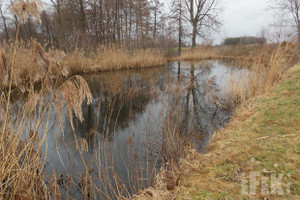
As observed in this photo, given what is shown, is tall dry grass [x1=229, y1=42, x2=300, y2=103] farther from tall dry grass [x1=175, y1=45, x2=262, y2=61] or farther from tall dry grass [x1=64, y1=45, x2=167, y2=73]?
tall dry grass [x1=175, y1=45, x2=262, y2=61]

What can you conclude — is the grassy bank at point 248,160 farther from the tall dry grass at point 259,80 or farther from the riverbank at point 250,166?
the tall dry grass at point 259,80

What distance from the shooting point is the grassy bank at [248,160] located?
1.44 metres

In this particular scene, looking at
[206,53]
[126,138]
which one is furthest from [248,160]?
[206,53]

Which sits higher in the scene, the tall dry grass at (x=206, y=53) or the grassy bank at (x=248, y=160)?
the tall dry grass at (x=206, y=53)

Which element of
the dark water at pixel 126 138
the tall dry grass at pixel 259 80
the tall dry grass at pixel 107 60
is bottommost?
the dark water at pixel 126 138

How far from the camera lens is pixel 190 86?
19.5 ft

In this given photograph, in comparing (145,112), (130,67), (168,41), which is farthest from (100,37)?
(145,112)

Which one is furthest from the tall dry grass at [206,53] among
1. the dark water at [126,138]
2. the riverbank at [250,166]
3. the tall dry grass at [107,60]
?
the riverbank at [250,166]

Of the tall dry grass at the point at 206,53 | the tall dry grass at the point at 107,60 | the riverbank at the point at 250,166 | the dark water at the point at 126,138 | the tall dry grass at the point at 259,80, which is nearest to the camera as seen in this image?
the riverbank at the point at 250,166

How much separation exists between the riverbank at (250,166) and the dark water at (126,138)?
0.35m

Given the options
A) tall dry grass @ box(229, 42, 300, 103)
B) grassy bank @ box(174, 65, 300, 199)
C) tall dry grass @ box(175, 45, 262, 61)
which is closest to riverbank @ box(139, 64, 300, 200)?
grassy bank @ box(174, 65, 300, 199)

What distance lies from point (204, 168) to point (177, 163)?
0.37 metres

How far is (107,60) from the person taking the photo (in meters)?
9.53

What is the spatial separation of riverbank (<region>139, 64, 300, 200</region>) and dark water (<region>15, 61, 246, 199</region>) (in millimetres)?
353
